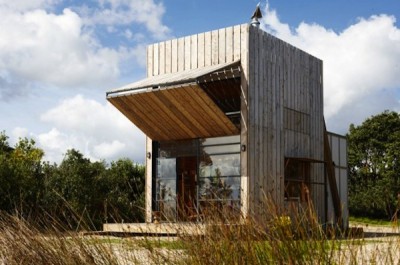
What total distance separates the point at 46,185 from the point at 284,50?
6.85 metres

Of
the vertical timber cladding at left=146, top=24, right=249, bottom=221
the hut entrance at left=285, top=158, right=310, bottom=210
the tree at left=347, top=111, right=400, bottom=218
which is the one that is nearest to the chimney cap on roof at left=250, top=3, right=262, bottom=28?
the vertical timber cladding at left=146, top=24, right=249, bottom=221

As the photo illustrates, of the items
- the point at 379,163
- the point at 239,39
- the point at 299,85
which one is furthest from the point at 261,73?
the point at 379,163

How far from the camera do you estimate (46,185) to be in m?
14.4

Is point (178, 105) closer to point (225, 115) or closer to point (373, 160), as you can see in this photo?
point (225, 115)

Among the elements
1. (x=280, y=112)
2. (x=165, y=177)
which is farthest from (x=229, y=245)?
(x=165, y=177)

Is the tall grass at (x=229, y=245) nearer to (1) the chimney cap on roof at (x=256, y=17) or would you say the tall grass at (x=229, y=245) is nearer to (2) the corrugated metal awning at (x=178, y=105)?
(2) the corrugated metal awning at (x=178, y=105)

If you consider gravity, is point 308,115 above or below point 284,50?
below

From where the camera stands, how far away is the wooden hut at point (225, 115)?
12.8 metres

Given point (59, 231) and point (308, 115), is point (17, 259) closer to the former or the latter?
point (59, 231)

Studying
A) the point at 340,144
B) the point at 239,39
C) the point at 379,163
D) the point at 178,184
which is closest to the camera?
the point at 239,39

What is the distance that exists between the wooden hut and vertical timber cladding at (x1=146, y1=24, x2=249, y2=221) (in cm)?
2

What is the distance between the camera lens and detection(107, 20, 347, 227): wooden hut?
12.8 meters

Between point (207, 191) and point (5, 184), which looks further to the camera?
point (5, 184)

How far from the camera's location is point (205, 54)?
13805 millimetres
